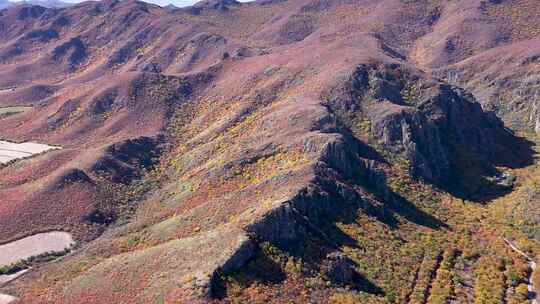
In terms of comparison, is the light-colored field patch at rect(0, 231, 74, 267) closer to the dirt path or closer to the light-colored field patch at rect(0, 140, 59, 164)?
the light-colored field patch at rect(0, 140, 59, 164)

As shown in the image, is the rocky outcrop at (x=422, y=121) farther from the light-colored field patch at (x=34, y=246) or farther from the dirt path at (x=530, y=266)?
the light-colored field patch at (x=34, y=246)

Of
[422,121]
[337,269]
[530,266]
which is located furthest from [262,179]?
[530,266]

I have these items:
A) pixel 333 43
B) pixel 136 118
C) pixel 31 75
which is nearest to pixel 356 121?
pixel 333 43

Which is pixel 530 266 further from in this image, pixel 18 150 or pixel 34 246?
pixel 18 150

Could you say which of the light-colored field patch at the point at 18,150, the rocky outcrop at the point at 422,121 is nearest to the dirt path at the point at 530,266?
the rocky outcrop at the point at 422,121

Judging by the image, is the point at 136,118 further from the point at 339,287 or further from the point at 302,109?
the point at 339,287

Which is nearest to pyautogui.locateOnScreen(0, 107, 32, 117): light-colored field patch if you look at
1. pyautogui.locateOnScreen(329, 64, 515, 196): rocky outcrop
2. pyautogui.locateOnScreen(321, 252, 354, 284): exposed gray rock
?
pyautogui.locateOnScreen(329, 64, 515, 196): rocky outcrop
